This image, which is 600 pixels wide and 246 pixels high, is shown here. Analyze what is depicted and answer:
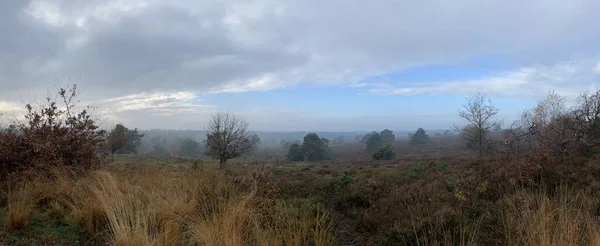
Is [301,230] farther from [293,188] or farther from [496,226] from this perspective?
[293,188]

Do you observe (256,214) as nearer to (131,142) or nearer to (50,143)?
(50,143)

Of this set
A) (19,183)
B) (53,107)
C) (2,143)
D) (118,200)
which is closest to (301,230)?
(118,200)

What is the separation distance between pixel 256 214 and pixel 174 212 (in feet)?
3.87

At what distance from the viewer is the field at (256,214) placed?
13.5 feet

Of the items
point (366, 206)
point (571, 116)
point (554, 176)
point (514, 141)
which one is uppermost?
point (571, 116)

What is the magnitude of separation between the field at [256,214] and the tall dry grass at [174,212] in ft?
0.06

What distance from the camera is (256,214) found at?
16.0 ft

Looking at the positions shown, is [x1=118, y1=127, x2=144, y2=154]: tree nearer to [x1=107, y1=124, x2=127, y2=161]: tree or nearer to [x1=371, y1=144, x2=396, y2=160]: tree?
[x1=107, y1=124, x2=127, y2=161]: tree

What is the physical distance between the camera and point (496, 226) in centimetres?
578

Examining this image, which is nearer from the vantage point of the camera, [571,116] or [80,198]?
[80,198]

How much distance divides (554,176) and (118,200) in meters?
10.7

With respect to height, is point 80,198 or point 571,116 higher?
point 571,116

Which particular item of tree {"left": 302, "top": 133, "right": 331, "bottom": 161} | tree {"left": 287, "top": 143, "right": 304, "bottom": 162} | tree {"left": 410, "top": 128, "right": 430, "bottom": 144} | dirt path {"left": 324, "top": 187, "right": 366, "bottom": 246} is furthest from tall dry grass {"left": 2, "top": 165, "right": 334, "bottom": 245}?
tree {"left": 410, "top": 128, "right": 430, "bottom": 144}

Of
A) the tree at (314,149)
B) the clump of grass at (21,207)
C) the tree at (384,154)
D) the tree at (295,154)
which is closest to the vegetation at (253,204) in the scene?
the clump of grass at (21,207)
